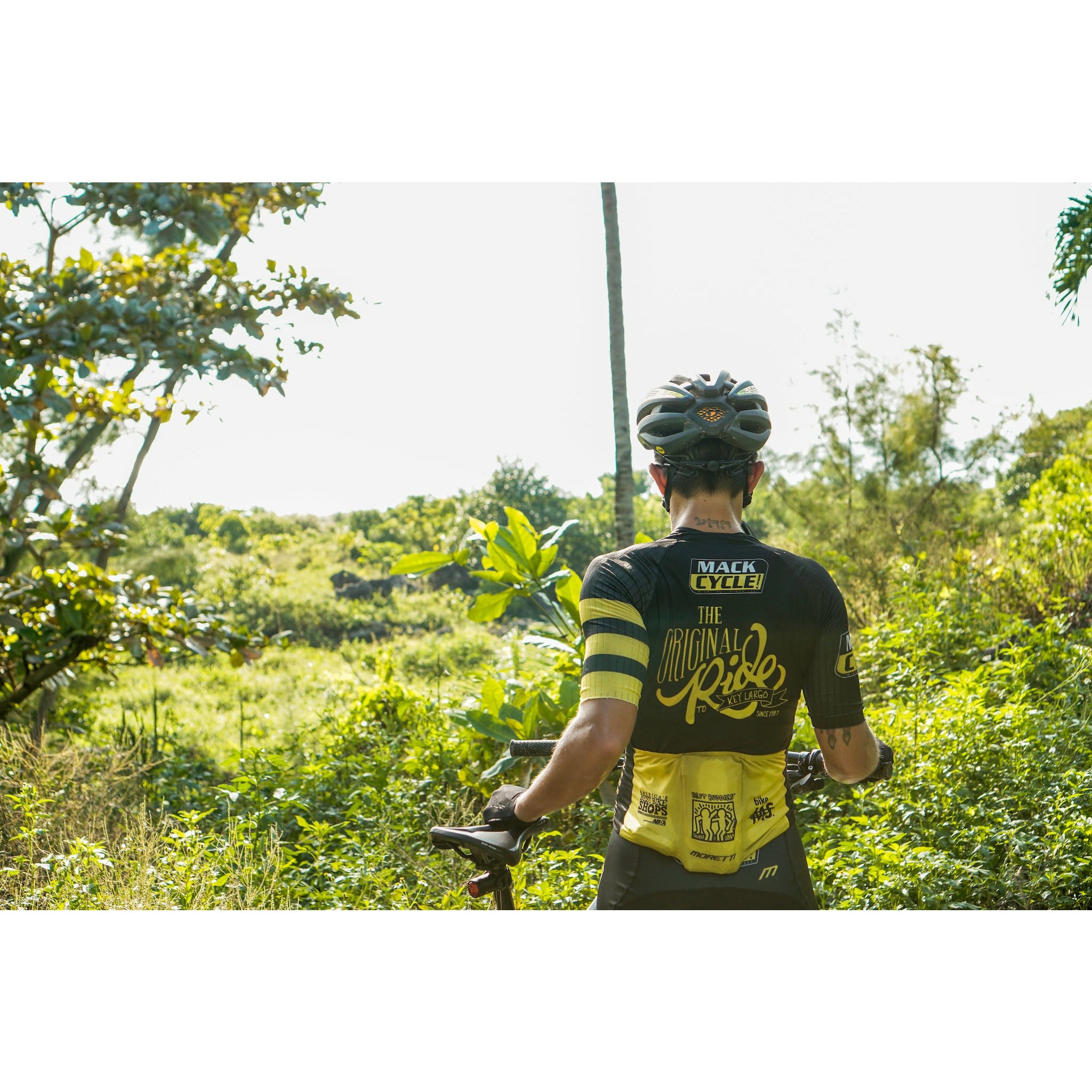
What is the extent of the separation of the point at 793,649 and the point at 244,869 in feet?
8.26

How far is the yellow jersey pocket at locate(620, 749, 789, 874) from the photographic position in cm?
163

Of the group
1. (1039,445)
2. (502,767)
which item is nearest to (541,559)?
(502,767)

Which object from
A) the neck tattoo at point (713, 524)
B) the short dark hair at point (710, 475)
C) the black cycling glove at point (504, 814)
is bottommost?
the black cycling glove at point (504, 814)

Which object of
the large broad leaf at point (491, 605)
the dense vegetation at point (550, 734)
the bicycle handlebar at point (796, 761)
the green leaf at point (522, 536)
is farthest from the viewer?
the green leaf at point (522, 536)

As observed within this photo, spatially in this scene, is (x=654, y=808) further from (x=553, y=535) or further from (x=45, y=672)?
(x=45, y=672)

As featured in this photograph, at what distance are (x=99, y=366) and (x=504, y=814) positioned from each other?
10.6 ft

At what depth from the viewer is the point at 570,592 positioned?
412cm

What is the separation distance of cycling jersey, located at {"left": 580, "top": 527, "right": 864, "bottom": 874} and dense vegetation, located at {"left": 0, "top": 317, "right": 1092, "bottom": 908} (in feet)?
5.33

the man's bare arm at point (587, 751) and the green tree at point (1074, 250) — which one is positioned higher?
the green tree at point (1074, 250)

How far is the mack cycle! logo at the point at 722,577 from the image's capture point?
1.63 meters

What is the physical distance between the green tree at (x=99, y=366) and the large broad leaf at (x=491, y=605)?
3.66ft

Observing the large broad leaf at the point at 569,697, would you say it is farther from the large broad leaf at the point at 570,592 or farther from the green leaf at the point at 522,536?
the green leaf at the point at 522,536

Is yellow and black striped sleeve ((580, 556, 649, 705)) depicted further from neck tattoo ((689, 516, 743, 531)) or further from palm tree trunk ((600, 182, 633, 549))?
palm tree trunk ((600, 182, 633, 549))

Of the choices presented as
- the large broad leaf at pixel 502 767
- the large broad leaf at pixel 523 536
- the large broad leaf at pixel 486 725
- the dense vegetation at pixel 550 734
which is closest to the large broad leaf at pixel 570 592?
the dense vegetation at pixel 550 734
